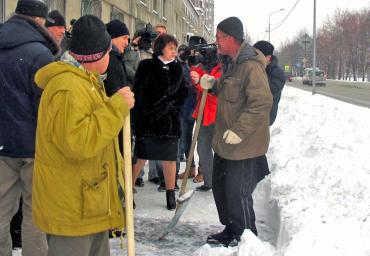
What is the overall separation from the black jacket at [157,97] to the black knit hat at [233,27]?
3.54 ft

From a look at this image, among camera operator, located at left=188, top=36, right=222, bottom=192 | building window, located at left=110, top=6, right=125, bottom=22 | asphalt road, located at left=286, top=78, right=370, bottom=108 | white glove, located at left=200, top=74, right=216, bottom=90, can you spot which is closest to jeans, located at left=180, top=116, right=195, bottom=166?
camera operator, located at left=188, top=36, right=222, bottom=192

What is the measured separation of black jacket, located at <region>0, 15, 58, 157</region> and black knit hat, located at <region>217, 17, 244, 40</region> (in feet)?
4.88

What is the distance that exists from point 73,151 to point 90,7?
1184 centimetres

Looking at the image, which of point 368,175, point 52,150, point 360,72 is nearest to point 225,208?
point 368,175

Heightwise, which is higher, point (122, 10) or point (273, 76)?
point (122, 10)

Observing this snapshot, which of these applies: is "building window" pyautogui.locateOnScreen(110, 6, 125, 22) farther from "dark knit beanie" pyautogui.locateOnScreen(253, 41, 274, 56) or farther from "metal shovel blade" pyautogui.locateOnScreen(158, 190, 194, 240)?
"metal shovel blade" pyautogui.locateOnScreen(158, 190, 194, 240)

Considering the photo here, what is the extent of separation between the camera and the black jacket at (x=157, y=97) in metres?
4.75

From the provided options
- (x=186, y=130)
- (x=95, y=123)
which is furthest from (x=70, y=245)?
(x=186, y=130)

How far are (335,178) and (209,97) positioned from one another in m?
1.78

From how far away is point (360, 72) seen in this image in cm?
6981

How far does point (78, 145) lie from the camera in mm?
2059

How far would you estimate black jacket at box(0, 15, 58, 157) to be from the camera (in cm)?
298

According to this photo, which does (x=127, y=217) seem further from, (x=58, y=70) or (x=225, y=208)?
(x=225, y=208)

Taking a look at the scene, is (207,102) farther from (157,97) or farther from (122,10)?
(122,10)
